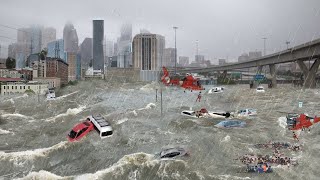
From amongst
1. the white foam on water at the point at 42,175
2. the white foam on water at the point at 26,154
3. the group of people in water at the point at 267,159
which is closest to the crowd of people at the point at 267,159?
the group of people in water at the point at 267,159

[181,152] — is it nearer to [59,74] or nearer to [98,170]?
[98,170]

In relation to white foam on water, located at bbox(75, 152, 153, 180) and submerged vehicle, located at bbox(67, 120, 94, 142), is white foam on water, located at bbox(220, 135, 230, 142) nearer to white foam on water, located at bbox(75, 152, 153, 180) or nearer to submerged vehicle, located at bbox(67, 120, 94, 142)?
white foam on water, located at bbox(75, 152, 153, 180)

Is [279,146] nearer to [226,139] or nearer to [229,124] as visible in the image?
[226,139]

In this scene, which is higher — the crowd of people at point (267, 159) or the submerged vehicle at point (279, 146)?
the submerged vehicle at point (279, 146)

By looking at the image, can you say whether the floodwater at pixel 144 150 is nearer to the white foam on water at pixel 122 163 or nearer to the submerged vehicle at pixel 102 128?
the white foam on water at pixel 122 163

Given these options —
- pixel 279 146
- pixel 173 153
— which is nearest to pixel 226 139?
pixel 279 146

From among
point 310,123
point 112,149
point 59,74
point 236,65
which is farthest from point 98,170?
point 59,74

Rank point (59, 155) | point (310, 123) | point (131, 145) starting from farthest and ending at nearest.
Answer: point (310, 123), point (131, 145), point (59, 155)

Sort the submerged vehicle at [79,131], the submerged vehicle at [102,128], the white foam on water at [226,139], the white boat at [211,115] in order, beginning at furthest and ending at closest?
the white boat at [211,115]
the submerged vehicle at [102,128]
the submerged vehicle at [79,131]
the white foam on water at [226,139]

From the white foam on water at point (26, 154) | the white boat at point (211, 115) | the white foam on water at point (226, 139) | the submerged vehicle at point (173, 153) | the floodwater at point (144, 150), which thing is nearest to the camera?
the floodwater at point (144, 150)
